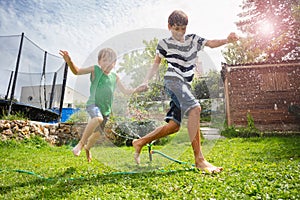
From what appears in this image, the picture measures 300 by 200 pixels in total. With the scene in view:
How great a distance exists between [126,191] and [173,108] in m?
1.05

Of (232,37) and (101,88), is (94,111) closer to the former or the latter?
(101,88)

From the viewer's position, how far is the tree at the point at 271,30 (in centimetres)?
911

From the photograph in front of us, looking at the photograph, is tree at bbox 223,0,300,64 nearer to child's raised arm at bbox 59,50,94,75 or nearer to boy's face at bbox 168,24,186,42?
boy's face at bbox 168,24,186,42

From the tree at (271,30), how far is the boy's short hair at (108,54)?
25.2 feet

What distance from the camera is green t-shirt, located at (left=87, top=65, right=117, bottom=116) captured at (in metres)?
2.82

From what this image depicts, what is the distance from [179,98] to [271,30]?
11.2 meters

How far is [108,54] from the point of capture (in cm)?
295

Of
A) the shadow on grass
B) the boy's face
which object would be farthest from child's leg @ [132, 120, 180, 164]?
the boy's face

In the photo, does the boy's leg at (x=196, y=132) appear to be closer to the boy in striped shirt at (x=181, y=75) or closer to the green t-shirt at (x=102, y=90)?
the boy in striped shirt at (x=181, y=75)

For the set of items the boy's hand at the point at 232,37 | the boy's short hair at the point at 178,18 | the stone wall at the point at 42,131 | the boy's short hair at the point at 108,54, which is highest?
the boy's short hair at the point at 178,18

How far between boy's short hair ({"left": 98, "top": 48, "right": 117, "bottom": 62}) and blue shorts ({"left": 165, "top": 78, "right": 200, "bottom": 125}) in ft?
2.72

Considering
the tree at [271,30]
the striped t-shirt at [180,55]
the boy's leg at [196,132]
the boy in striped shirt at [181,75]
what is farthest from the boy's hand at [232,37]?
the tree at [271,30]

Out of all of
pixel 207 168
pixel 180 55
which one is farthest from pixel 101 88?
pixel 207 168

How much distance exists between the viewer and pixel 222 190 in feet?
5.97
